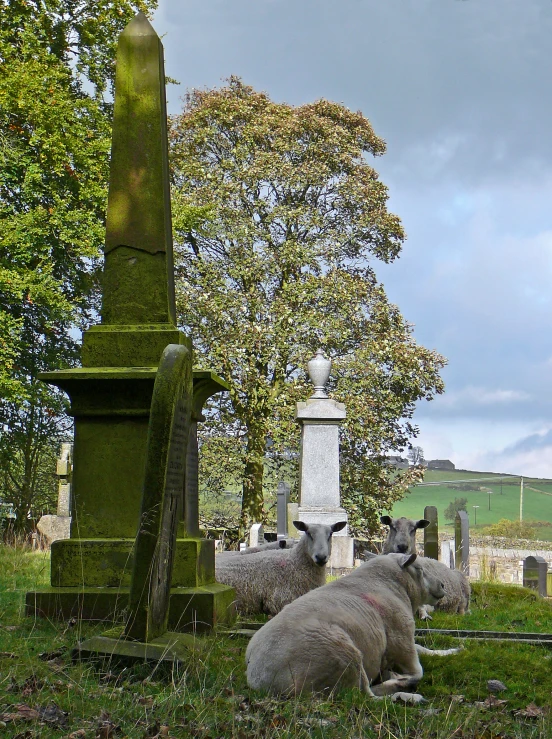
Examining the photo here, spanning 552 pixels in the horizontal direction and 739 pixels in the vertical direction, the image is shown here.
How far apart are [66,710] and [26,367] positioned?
64.1 ft

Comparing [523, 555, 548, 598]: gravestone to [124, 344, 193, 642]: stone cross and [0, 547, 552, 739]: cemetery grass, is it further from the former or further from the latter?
[124, 344, 193, 642]: stone cross

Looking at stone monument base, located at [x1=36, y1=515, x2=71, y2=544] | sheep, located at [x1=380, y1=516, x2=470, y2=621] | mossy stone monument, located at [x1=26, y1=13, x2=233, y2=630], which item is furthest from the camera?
stone monument base, located at [x1=36, y1=515, x2=71, y2=544]

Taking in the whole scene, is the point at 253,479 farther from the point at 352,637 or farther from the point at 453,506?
the point at 453,506

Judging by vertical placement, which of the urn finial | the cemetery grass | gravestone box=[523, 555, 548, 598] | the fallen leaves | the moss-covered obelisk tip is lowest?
gravestone box=[523, 555, 548, 598]

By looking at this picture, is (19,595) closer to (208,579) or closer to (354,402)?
(208,579)

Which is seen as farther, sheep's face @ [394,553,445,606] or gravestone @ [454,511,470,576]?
gravestone @ [454,511,470,576]

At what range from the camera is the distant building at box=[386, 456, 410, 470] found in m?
25.5

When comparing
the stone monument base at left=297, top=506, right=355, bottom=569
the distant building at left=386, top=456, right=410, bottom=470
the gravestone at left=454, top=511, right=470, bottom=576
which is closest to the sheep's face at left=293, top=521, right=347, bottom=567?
the stone monument base at left=297, top=506, right=355, bottom=569

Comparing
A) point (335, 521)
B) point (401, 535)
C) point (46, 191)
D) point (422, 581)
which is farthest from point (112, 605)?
point (46, 191)

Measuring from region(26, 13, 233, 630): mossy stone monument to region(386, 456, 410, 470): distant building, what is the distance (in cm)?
1787

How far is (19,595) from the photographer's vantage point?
8.95 metres

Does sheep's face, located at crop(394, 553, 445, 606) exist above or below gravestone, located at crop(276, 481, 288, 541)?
above

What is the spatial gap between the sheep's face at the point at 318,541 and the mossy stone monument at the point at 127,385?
148 centimetres

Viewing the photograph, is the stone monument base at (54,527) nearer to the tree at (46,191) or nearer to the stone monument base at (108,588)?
the tree at (46,191)
